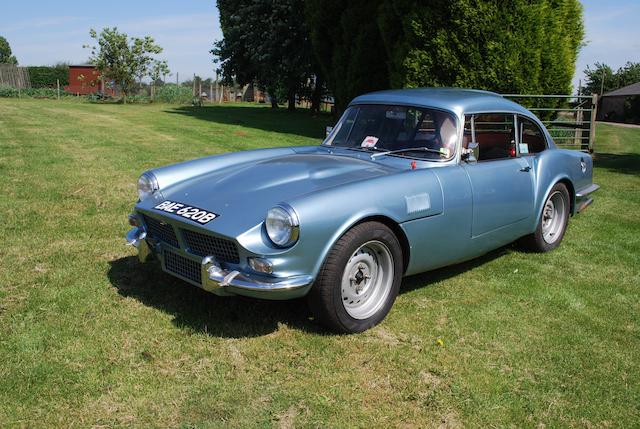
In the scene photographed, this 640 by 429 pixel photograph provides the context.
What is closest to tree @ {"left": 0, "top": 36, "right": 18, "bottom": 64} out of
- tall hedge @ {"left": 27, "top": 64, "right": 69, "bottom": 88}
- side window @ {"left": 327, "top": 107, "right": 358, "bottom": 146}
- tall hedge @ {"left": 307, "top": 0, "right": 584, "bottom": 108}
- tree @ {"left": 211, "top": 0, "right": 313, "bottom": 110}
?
tall hedge @ {"left": 27, "top": 64, "right": 69, "bottom": 88}

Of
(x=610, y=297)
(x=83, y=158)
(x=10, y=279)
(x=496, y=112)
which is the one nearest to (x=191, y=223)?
(x=10, y=279)

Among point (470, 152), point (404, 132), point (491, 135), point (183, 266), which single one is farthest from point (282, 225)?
point (491, 135)

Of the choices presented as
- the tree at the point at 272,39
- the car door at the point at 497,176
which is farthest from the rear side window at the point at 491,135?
the tree at the point at 272,39

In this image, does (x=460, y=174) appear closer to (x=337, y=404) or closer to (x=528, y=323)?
(x=528, y=323)

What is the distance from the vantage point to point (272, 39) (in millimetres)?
21812

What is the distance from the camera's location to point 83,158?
9781 millimetres

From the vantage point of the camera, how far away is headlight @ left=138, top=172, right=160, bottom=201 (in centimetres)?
427

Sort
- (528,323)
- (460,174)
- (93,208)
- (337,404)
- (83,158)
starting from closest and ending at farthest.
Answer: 1. (337,404)
2. (528,323)
3. (460,174)
4. (93,208)
5. (83,158)

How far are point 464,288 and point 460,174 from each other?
905 millimetres

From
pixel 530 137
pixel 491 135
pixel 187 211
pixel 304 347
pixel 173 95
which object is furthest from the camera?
pixel 173 95

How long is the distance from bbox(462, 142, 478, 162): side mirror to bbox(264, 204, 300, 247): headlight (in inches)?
67.8

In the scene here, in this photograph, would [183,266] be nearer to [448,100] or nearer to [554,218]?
[448,100]

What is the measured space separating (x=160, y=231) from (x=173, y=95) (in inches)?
1238

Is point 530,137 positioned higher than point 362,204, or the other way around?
point 530,137
